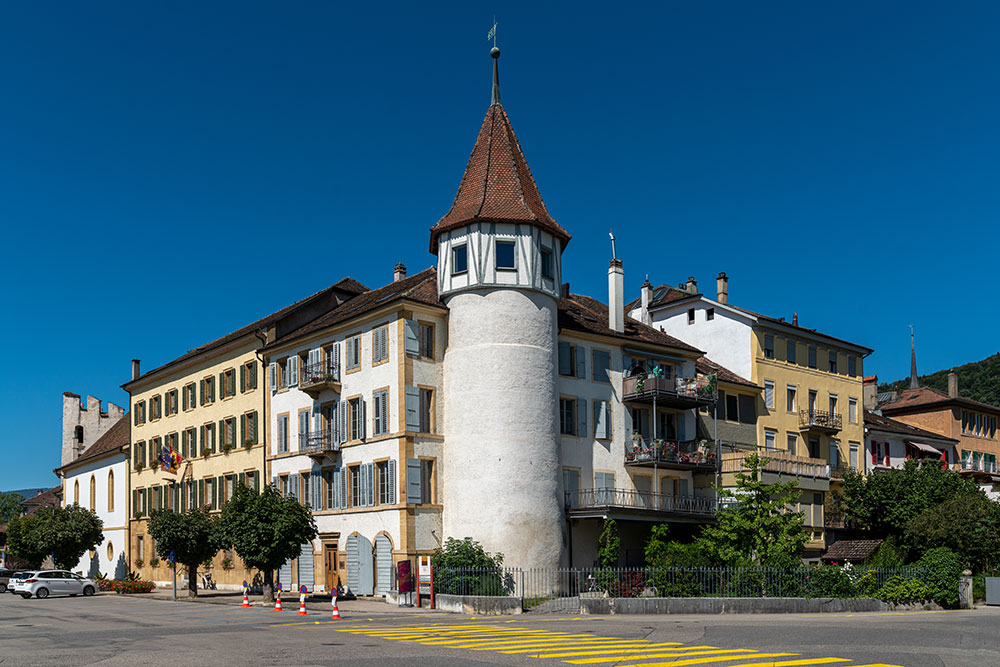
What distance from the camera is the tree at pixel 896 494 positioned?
54.5m

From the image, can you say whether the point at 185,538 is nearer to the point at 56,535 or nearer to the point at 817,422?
the point at 56,535

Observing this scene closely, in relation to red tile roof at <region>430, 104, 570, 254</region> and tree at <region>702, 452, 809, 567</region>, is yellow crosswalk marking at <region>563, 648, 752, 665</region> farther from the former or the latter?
red tile roof at <region>430, 104, 570, 254</region>

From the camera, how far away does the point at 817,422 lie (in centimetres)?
5878

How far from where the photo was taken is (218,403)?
56031 millimetres

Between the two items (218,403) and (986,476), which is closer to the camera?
(218,403)

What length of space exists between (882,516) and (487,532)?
1012 inches

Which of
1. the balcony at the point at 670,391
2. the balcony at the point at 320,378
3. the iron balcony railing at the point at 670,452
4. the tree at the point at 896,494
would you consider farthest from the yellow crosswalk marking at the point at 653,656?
the tree at the point at 896,494

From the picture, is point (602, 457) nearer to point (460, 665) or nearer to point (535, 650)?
point (535, 650)

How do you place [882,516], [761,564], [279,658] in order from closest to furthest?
[279,658] → [761,564] → [882,516]

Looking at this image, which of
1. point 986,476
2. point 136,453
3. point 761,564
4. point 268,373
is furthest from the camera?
point 986,476

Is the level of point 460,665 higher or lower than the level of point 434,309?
lower

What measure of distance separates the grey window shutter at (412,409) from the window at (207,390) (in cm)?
1895

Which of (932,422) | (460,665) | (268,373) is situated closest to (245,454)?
(268,373)

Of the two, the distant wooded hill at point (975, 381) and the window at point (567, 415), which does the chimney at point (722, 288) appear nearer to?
the window at point (567, 415)
